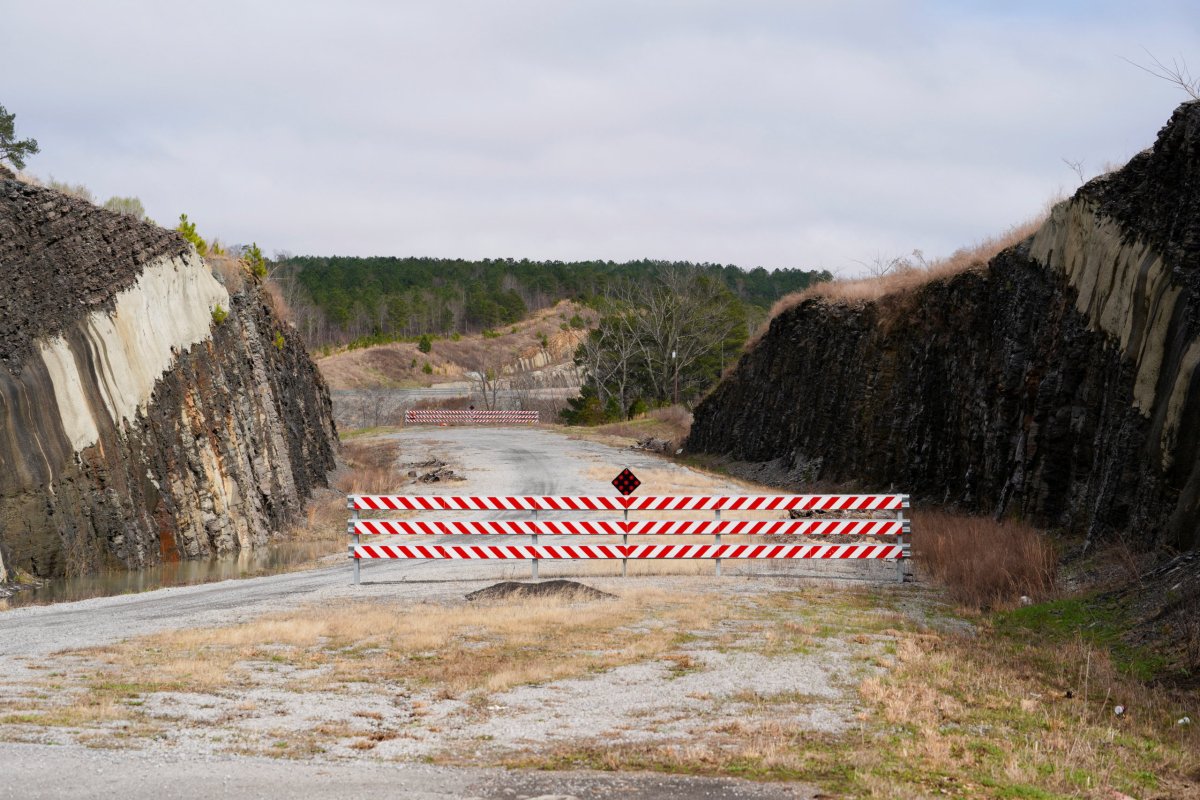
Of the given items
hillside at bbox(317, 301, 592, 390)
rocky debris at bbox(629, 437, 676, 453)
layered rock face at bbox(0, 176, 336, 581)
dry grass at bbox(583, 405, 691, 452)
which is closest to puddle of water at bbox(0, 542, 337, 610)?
layered rock face at bbox(0, 176, 336, 581)

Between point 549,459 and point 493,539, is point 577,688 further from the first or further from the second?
point 549,459

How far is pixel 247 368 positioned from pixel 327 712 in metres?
22.7

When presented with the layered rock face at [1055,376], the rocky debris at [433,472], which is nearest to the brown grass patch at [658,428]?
the rocky debris at [433,472]

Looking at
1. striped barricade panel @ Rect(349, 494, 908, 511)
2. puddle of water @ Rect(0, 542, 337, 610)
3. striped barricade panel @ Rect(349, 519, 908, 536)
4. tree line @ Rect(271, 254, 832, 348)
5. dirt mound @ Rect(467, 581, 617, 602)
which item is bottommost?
puddle of water @ Rect(0, 542, 337, 610)

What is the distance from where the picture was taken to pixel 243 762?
760 centimetres

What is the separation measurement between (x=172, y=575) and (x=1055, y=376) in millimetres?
18085

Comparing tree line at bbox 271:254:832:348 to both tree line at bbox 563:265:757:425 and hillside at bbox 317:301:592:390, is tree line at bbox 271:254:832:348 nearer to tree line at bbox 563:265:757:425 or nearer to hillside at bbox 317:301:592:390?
hillside at bbox 317:301:592:390

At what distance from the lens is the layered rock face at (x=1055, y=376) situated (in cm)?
→ 1669

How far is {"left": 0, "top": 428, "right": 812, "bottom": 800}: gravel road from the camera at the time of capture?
22.5 feet

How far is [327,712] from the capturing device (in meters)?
9.38

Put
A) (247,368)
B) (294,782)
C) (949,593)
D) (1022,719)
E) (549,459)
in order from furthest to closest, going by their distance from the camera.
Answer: (549,459)
(247,368)
(949,593)
(1022,719)
(294,782)

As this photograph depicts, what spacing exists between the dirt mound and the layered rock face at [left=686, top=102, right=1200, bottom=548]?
786 cm

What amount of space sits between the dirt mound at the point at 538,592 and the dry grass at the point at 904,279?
638 inches

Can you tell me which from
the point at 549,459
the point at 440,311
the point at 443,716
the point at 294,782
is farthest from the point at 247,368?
the point at 440,311
